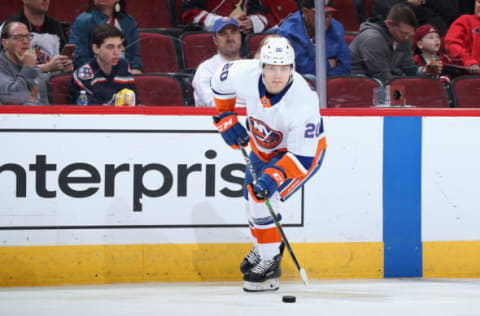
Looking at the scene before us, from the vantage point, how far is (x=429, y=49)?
4625 mm

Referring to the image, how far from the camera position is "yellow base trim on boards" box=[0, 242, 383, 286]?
4004mm

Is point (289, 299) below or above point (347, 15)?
below

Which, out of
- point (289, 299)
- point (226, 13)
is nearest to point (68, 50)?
point (226, 13)

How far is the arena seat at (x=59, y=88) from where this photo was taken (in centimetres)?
404

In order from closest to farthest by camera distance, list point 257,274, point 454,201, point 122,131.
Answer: point 257,274, point 122,131, point 454,201

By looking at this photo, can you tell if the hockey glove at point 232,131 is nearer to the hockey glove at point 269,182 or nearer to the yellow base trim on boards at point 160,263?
the hockey glove at point 269,182

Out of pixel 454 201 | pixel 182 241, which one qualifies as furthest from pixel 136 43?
pixel 454 201

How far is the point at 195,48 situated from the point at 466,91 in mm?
1726

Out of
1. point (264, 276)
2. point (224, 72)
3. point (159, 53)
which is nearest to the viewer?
point (264, 276)

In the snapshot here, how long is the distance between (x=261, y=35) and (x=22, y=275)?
1993 millimetres

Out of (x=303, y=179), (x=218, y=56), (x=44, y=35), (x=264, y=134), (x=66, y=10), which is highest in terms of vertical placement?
(x=66, y=10)

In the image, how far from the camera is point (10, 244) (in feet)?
13.1

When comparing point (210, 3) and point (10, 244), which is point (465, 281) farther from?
point (10, 244)

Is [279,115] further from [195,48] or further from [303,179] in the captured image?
[195,48]
